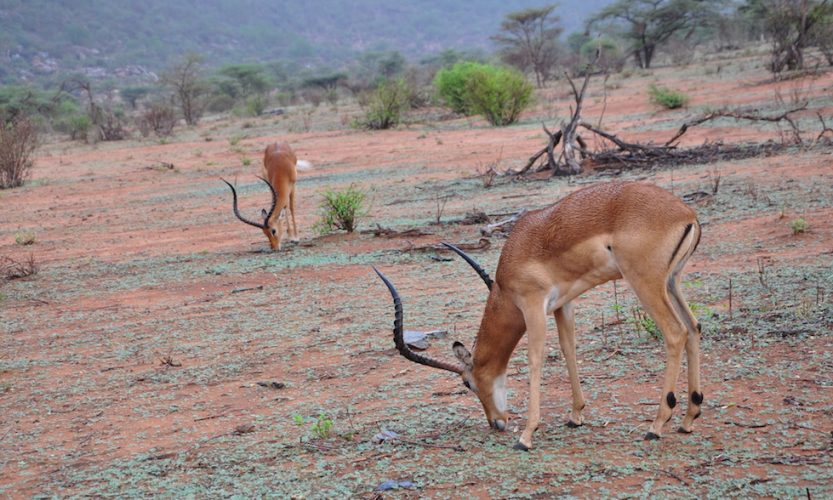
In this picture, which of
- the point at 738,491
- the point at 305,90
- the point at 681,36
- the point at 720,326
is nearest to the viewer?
A: the point at 738,491

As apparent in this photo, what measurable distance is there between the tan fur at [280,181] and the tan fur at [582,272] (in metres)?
6.92

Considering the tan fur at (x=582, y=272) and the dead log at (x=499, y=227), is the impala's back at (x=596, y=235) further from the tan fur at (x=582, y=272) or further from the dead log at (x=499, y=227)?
the dead log at (x=499, y=227)

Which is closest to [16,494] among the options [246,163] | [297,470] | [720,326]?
[297,470]

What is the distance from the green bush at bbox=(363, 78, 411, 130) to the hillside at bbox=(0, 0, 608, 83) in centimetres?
5818

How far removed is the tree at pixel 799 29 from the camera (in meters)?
26.8

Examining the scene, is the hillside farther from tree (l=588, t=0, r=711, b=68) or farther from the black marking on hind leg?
the black marking on hind leg

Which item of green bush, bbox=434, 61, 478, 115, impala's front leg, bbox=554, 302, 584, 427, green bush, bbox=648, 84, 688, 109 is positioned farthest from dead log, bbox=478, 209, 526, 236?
green bush, bbox=434, 61, 478, 115

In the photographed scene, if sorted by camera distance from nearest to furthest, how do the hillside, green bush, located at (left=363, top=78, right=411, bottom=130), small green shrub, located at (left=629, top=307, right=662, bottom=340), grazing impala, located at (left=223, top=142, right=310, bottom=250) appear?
small green shrub, located at (left=629, top=307, right=662, bottom=340), grazing impala, located at (left=223, top=142, right=310, bottom=250), green bush, located at (left=363, top=78, right=411, bottom=130), the hillside

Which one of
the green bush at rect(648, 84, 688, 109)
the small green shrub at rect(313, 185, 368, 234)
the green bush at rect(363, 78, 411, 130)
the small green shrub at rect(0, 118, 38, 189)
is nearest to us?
the small green shrub at rect(313, 185, 368, 234)

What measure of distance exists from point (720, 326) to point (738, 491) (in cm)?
249

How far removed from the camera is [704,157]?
13.9 meters

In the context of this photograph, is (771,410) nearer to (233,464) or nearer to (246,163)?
(233,464)

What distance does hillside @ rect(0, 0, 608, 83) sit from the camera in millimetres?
91750

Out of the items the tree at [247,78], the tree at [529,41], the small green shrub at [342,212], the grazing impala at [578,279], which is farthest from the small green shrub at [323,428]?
the tree at [247,78]
